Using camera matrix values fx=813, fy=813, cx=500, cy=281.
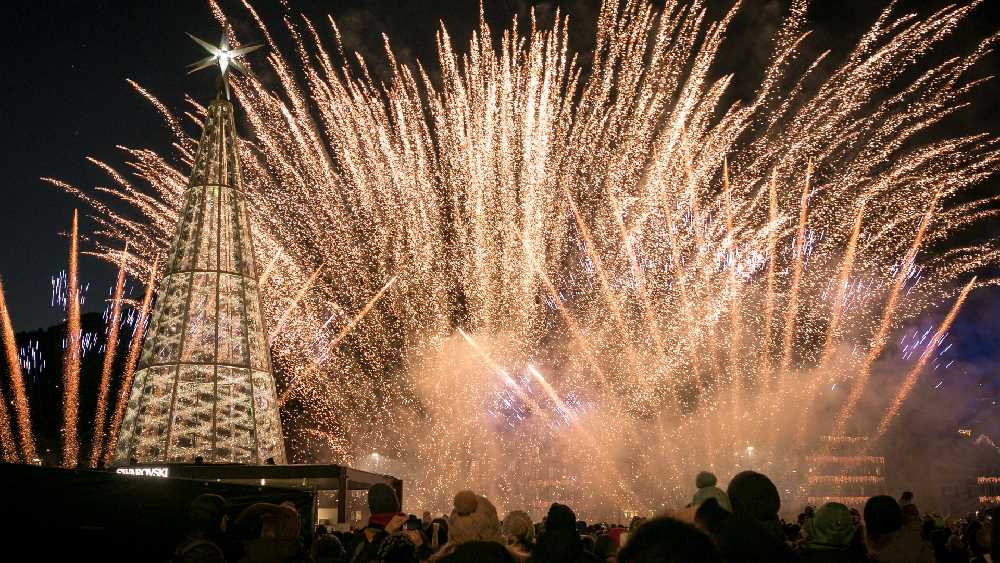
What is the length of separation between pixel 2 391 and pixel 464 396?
26881mm

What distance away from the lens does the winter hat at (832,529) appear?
185 inches

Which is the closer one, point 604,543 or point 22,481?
point 22,481

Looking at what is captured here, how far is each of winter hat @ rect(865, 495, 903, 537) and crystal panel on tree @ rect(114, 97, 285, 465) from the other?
17961 mm

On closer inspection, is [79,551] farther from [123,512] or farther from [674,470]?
[674,470]

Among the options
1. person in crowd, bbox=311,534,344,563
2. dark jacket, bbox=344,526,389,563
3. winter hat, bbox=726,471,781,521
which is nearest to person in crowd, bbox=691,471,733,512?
winter hat, bbox=726,471,781,521

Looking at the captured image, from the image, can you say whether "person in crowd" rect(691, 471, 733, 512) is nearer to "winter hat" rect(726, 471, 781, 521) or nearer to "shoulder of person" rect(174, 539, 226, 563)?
"winter hat" rect(726, 471, 781, 521)

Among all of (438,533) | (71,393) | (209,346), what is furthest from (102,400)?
(438,533)

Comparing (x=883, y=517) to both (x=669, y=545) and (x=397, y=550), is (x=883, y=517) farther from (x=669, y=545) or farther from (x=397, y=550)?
(x=669, y=545)

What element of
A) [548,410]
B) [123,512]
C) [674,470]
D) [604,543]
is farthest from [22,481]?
[674,470]

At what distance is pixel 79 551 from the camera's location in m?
5.18

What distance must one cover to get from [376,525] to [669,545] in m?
4.69

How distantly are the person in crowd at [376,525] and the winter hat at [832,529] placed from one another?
293 cm

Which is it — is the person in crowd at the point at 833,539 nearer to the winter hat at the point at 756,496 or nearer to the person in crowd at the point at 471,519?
the winter hat at the point at 756,496

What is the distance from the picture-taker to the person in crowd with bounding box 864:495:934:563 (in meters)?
5.12
